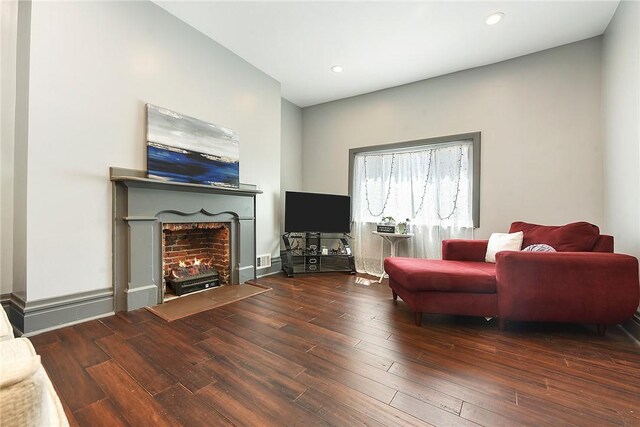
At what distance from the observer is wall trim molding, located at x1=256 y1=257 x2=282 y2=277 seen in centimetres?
371

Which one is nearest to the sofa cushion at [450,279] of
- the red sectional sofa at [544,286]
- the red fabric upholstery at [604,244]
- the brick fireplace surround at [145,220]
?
the red sectional sofa at [544,286]

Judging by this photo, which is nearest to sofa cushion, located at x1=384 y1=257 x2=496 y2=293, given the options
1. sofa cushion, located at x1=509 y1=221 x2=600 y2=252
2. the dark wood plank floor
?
the dark wood plank floor

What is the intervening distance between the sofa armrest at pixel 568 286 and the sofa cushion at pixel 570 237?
331 millimetres

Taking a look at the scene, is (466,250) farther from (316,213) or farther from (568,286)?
(316,213)

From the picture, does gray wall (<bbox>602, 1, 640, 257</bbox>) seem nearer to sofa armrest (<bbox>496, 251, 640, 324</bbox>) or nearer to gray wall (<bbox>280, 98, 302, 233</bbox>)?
sofa armrest (<bbox>496, 251, 640, 324</bbox>)

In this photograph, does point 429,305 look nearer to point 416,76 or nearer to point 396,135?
point 396,135

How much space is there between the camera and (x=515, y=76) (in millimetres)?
3166

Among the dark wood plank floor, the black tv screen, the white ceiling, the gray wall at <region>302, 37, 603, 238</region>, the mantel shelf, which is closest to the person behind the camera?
the dark wood plank floor

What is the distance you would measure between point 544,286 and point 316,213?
2.72 m

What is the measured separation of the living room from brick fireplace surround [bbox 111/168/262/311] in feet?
0.28

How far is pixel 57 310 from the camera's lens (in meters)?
2.00

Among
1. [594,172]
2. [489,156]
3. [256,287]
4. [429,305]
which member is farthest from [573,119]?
[256,287]

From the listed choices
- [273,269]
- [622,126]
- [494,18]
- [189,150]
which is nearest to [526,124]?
[622,126]

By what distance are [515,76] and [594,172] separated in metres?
1.40
